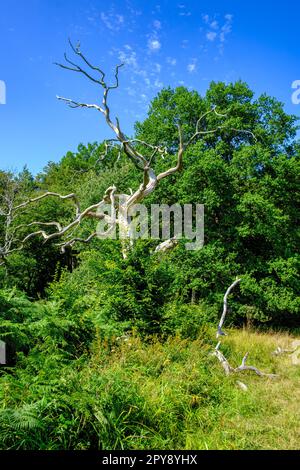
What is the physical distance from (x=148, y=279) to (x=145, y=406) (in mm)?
3376

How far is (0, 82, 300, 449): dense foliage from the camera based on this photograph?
361cm

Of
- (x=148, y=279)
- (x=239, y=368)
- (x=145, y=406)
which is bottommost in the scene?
(x=239, y=368)

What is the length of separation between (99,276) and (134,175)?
1025cm

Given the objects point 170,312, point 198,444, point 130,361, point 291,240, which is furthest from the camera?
point 291,240

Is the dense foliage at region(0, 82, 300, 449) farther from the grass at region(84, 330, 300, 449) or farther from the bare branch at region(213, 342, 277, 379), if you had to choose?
the bare branch at region(213, 342, 277, 379)

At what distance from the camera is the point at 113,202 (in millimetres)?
12602

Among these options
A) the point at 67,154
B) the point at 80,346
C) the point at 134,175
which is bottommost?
the point at 80,346

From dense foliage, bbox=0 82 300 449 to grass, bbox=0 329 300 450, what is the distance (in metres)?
0.02

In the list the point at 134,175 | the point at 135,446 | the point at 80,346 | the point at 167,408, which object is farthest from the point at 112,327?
the point at 134,175

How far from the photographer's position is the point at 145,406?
398 centimetres

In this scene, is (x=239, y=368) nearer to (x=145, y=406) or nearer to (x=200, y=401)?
(x=200, y=401)

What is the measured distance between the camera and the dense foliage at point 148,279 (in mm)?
3609

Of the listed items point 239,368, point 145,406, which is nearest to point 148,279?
point 239,368
